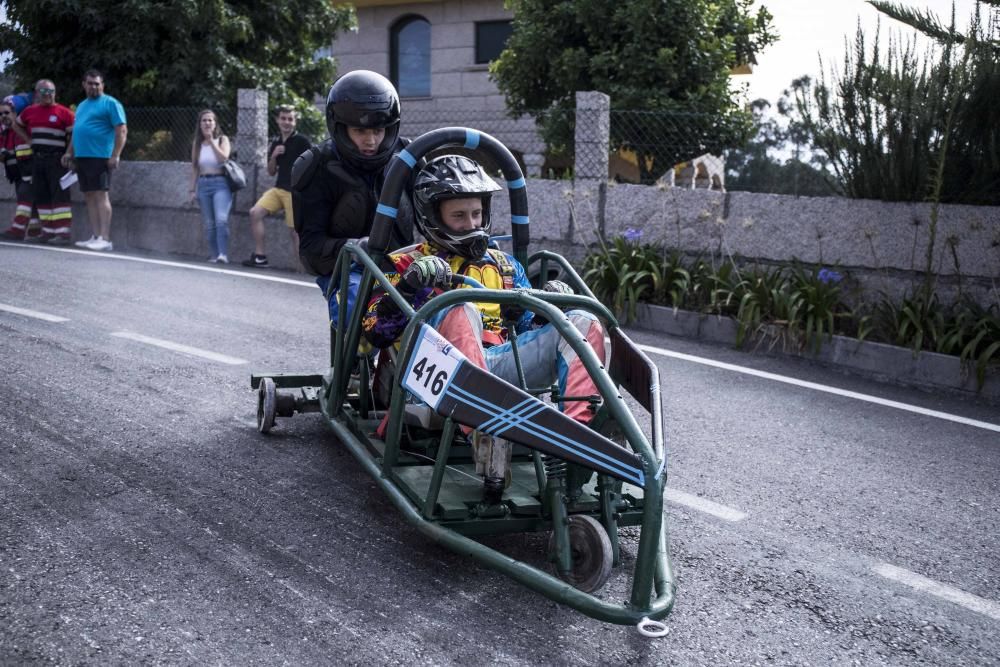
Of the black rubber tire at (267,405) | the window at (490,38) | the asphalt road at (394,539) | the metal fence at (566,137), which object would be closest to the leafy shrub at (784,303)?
the asphalt road at (394,539)

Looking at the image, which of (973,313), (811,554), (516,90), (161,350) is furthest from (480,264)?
(516,90)

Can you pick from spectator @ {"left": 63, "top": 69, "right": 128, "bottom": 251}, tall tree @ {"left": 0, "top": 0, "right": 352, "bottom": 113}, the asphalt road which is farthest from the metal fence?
the asphalt road

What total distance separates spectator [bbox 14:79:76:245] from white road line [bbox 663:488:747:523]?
1203cm

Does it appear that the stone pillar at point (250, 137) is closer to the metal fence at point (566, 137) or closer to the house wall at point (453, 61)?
the metal fence at point (566, 137)

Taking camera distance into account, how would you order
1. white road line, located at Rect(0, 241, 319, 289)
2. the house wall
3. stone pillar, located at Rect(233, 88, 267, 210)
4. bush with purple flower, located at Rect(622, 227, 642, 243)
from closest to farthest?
1. bush with purple flower, located at Rect(622, 227, 642, 243)
2. white road line, located at Rect(0, 241, 319, 289)
3. stone pillar, located at Rect(233, 88, 267, 210)
4. the house wall

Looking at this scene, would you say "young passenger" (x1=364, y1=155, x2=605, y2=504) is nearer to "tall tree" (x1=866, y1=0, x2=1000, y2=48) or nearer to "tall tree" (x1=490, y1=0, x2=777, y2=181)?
"tall tree" (x1=866, y1=0, x2=1000, y2=48)

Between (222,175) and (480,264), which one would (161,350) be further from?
(222,175)

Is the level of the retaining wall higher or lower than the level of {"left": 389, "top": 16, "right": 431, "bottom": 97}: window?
lower

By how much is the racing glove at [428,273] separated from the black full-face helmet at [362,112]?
4.18 feet

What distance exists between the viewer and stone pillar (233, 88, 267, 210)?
13.9 metres

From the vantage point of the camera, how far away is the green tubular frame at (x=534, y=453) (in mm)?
3232

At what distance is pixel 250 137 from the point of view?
555 inches

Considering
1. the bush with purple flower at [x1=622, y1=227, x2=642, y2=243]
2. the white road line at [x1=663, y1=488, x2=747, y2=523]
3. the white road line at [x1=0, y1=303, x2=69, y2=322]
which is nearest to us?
the white road line at [x1=663, y1=488, x2=747, y2=523]

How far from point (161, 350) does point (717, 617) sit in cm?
499
